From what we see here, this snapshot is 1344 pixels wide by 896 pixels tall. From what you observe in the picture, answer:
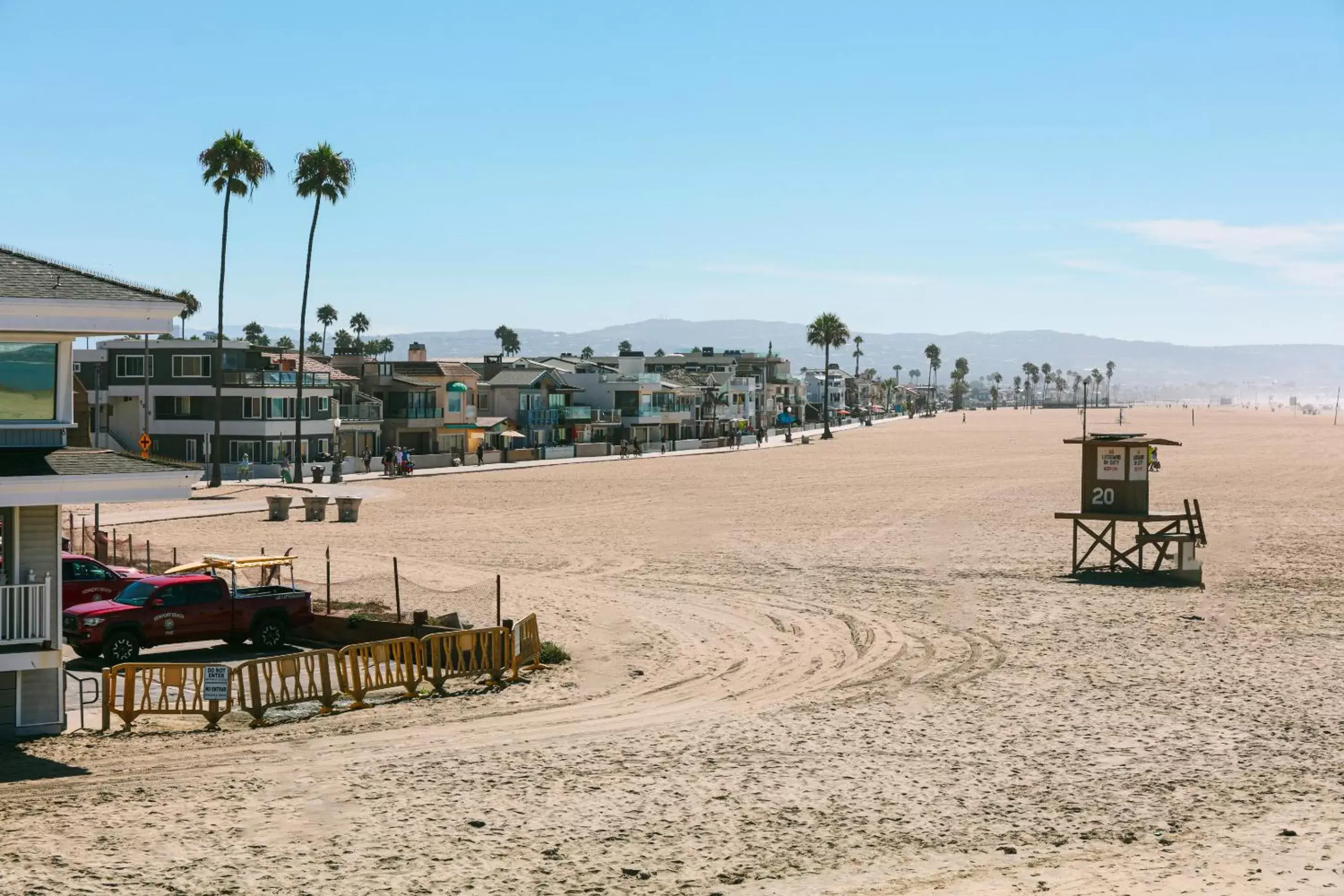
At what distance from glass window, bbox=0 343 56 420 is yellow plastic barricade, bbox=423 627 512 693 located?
Result: 654 cm

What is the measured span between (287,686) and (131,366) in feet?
180

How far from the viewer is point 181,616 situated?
22.8 meters

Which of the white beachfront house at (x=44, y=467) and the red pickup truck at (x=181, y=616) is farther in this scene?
the red pickup truck at (x=181, y=616)

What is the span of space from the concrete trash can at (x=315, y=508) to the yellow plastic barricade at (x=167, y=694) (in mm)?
27173

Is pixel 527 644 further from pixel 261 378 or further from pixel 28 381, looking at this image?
pixel 261 378

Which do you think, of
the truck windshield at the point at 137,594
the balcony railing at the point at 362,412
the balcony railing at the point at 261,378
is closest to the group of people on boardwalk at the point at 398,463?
the balcony railing at the point at 362,412

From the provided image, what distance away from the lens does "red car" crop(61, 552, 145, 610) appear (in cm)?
2552

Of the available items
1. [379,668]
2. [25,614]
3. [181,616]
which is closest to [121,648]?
[181,616]

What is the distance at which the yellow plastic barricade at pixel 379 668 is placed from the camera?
19203 millimetres

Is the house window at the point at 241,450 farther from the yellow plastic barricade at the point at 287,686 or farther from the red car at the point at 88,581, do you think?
the yellow plastic barricade at the point at 287,686

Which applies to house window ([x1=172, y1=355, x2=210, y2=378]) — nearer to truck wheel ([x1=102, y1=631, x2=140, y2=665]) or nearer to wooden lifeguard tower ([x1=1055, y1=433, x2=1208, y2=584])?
truck wheel ([x1=102, y1=631, x2=140, y2=665])

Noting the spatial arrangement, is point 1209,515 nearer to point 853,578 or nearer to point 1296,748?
point 853,578

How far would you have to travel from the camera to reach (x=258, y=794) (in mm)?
14500

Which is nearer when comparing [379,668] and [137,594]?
[379,668]
